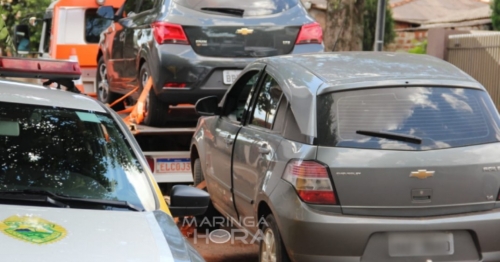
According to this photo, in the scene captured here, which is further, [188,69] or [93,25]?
[93,25]

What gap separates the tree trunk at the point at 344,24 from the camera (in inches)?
610

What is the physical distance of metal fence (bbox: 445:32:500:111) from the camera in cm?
1697

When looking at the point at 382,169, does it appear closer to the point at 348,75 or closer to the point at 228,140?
the point at 348,75

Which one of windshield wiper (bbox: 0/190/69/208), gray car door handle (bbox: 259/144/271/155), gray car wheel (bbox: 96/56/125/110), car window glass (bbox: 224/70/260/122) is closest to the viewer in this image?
windshield wiper (bbox: 0/190/69/208)

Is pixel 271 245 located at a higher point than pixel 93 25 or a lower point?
lower

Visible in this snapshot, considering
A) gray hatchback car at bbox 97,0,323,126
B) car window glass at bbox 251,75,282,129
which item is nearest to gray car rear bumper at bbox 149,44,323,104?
gray hatchback car at bbox 97,0,323,126

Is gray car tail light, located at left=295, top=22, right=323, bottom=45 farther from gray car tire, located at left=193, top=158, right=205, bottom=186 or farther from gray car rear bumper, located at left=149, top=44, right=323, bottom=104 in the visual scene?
gray car tire, located at left=193, top=158, right=205, bottom=186

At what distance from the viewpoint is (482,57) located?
17.3 meters

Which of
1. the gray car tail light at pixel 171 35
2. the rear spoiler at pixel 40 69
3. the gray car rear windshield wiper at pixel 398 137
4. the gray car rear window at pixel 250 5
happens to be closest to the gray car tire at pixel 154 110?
the gray car tail light at pixel 171 35

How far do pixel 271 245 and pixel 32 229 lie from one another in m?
2.61

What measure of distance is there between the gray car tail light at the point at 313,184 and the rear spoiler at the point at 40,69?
2124mm

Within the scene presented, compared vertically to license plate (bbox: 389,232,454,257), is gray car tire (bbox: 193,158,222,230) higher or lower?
lower

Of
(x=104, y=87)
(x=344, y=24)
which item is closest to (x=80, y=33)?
(x=104, y=87)

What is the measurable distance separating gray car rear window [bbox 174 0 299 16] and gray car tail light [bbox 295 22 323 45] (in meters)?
0.32
